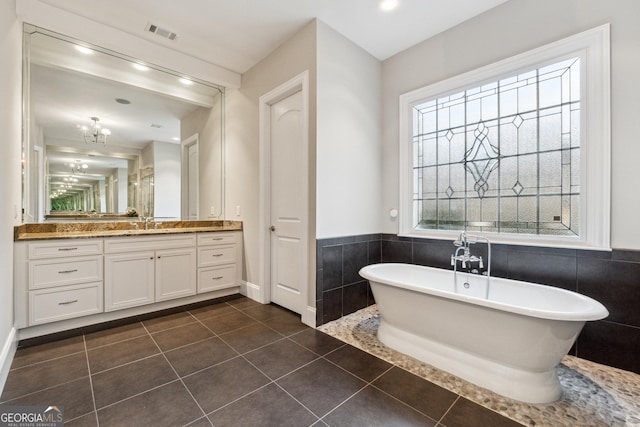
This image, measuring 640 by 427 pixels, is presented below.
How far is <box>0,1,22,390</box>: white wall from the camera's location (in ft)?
5.90

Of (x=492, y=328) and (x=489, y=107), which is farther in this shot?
(x=489, y=107)

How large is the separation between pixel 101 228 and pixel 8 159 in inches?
44.8

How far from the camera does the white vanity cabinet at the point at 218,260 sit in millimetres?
3234

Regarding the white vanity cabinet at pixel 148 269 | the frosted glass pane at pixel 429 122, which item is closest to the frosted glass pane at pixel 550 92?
the frosted glass pane at pixel 429 122

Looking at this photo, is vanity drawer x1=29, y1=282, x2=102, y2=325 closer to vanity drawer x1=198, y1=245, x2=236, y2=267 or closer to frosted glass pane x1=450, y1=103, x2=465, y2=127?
vanity drawer x1=198, y1=245, x2=236, y2=267

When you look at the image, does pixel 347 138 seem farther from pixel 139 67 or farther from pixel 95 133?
pixel 95 133

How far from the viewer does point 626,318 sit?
1875mm

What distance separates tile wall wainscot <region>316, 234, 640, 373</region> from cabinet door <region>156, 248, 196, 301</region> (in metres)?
1.54

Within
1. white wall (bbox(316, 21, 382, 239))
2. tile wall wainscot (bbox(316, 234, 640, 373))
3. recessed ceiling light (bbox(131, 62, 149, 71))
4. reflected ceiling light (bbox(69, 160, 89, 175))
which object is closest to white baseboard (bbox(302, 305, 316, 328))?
tile wall wainscot (bbox(316, 234, 640, 373))

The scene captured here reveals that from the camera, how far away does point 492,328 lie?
170 cm

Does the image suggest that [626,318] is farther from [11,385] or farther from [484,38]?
[11,385]

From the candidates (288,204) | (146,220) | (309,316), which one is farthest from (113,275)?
(309,316)

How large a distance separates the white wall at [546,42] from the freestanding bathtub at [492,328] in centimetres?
76

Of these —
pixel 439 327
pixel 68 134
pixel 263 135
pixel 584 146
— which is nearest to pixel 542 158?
pixel 584 146
